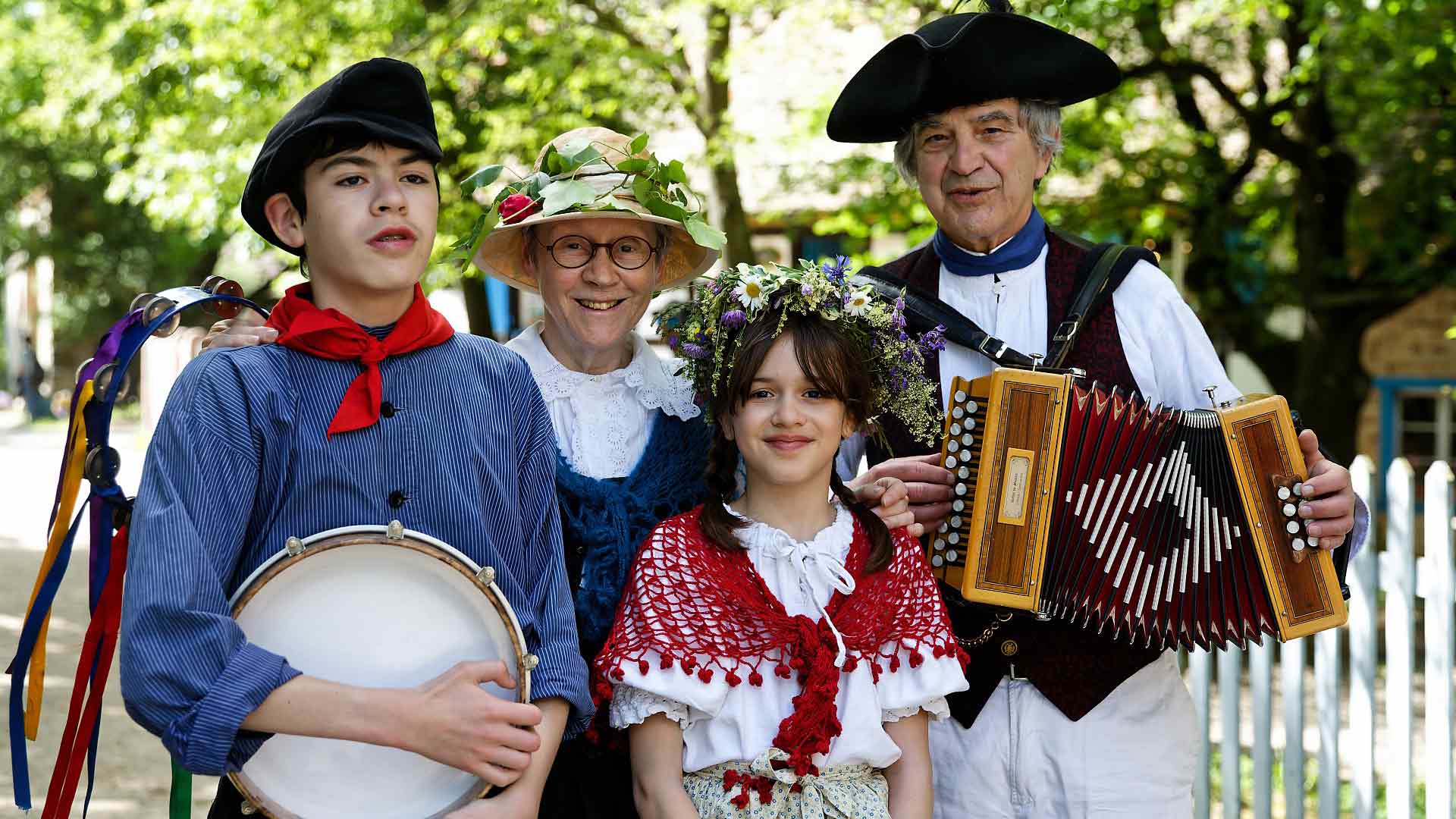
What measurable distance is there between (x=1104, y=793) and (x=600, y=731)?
104 centimetres

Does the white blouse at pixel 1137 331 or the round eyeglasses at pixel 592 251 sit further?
the white blouse at pixel 1137 331

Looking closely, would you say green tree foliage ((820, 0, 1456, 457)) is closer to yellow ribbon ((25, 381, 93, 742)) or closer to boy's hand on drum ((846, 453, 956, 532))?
boy's hand on drum ((846, 453, 956, 532))

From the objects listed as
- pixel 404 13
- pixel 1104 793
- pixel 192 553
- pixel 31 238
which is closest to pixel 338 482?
pixel 192 553

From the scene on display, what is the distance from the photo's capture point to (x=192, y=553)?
1.94 meters

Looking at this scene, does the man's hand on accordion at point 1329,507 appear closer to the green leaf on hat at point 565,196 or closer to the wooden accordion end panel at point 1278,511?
the wooden accordion end panel at point 1278,511

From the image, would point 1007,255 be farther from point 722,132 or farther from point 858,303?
point 722,132

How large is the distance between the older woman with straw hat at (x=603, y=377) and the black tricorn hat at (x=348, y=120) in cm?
48

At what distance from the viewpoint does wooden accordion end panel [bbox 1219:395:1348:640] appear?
2.64 m

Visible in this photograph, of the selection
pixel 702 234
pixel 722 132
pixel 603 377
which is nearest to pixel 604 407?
pixel 603 377

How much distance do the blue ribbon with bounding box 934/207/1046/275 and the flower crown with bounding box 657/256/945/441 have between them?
0.29 metres

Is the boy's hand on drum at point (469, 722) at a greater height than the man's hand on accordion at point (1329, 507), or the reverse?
A: the man's hand on accordion at point (1329, 507)

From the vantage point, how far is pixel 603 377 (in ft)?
9.12

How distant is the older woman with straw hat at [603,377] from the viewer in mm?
2605

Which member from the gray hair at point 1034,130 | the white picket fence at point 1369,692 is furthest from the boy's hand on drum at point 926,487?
the white picket fence at point 1369,692
